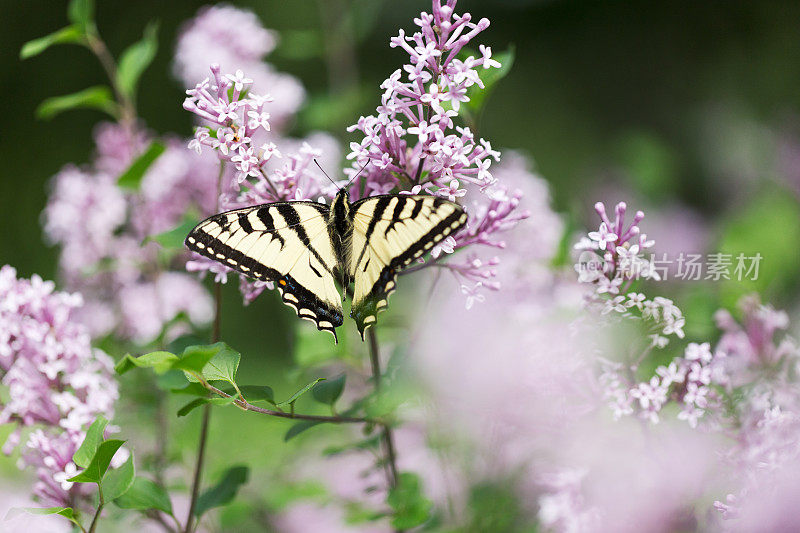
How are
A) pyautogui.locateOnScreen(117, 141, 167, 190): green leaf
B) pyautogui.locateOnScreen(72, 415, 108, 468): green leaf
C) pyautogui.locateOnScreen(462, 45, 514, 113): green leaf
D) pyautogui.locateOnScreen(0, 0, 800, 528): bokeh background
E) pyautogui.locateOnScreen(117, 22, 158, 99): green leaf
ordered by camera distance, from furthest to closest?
1. pyautogui.locateOnScreen(0, 0, 800, 528): bokeh background
2. pyautogui.locateOnScreen(117, 22, 158, 99): green leaf
3. pyautogui.locateOnScreen(117, 141, 167, 190): green leaf
4. pyautogui.locateOnScreen(462, 45, 514, 113): green leaf
5. pyautogui.locateOnScreen(72, 415, 108, 468): green leaf

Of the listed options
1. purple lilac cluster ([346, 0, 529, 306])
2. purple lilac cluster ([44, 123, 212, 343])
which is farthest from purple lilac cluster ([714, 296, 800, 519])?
purple lilac cluster ([44, 123, 212, 343])

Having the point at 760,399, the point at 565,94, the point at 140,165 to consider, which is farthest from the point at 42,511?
the point at 565,94

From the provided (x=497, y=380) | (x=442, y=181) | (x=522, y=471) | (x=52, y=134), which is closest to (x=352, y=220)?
(x=442, y=181)

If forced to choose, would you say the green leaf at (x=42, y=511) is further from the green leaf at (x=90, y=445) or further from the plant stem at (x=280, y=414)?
the plant stem at (x=280, y=414)

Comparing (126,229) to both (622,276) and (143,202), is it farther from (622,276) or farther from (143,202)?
(622,276)

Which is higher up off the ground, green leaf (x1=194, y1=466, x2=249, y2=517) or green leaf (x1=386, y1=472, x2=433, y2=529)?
green leaf (x1=194, y1=466, x2=249, y2=517)

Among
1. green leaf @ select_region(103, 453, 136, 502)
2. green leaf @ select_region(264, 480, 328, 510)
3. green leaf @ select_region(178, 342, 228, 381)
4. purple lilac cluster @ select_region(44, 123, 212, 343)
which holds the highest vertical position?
purple lilac cluster @ select_region(44, 123, 212, 343)

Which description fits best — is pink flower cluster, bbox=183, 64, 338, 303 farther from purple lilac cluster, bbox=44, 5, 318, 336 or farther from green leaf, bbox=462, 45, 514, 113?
purple lilac cluster, bbox=44, 5, 318, 336
